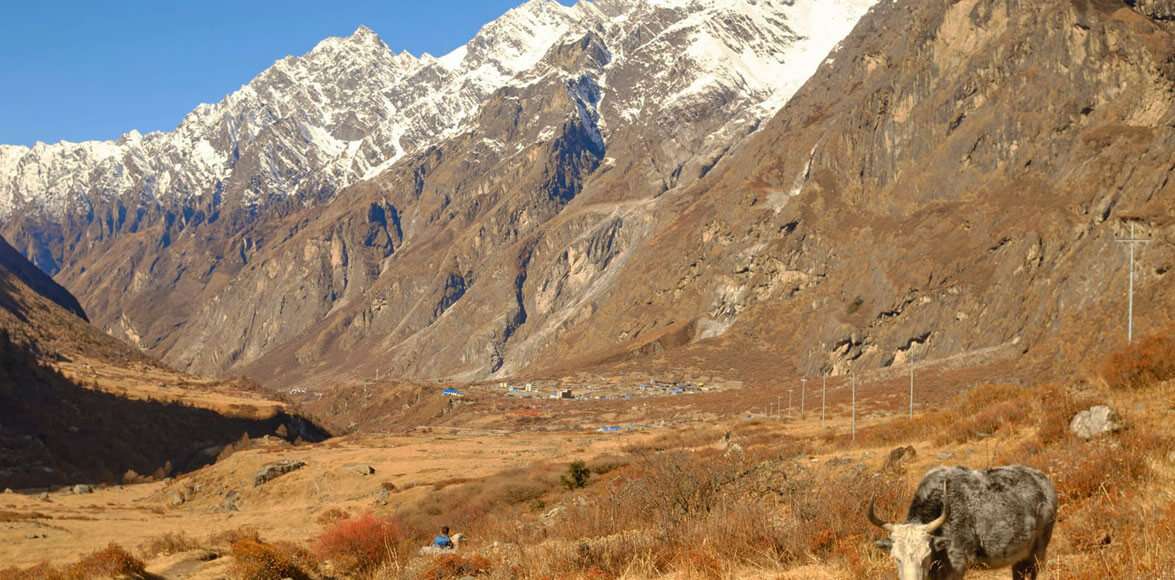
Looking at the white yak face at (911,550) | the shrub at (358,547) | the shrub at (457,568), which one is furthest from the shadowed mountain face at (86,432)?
the white yak face at (911,550)

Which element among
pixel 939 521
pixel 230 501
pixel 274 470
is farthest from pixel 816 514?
pixel 274 470

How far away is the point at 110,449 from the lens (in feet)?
295

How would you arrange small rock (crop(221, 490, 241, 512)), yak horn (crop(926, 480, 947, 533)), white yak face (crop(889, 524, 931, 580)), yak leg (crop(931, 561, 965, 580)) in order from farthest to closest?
small rock (crop(221, 490, 241, 512)), yak leg (crop(931, 561, 965, 580)), yak horn (crop(926, 480, 947, 533)), white yak face (crop(889, 524, 931, 580))

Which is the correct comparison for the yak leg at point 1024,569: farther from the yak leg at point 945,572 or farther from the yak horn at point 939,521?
the yak horn at point 939,521

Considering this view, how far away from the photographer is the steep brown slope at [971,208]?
119625 mm

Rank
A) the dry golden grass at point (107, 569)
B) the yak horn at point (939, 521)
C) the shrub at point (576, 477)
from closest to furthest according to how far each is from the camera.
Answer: the yak horn at point (939, 521)
the dry golden grass at point (107, 569)
the shrub at point (576, 477)

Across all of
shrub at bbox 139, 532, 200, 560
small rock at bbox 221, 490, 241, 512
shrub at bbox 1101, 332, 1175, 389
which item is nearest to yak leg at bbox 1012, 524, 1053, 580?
shrub at bbox 1101, 332, 1175, 389

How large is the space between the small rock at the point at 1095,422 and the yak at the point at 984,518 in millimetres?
8366

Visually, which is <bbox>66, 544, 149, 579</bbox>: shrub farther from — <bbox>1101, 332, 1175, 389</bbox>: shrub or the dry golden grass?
<bbox>1101, 332, 1175, 389</bbox>: shrub

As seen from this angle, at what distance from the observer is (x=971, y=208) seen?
147 meters

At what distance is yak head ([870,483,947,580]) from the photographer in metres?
10.3

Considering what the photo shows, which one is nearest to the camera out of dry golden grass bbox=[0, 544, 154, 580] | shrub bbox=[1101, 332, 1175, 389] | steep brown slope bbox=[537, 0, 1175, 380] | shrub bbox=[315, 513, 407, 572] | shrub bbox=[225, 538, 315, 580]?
shrub bbox=[225, 538, 315, 580]

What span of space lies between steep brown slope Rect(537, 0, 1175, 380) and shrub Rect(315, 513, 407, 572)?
84.3 meters

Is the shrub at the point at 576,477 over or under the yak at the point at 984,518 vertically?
under
